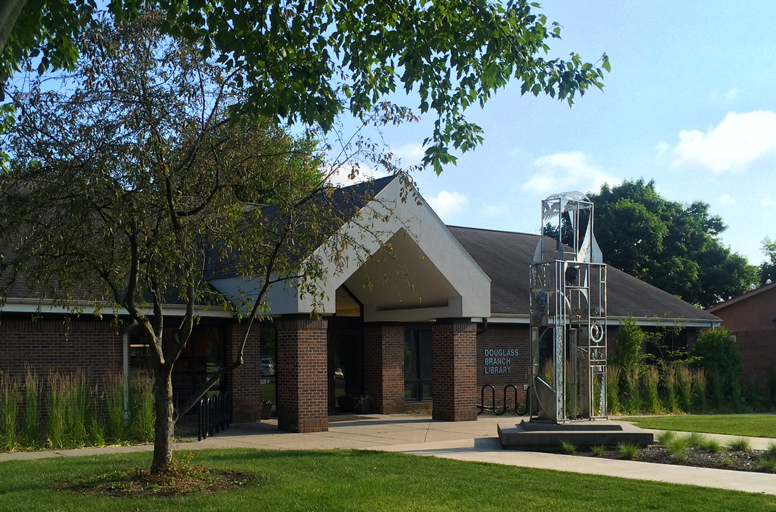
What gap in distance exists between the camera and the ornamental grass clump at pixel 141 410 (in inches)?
619

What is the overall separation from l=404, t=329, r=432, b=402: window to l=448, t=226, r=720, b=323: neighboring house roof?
7.88ft

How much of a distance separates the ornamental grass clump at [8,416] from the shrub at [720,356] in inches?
776

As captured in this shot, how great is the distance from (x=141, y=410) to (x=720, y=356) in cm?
1820

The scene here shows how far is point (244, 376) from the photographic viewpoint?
19.5m

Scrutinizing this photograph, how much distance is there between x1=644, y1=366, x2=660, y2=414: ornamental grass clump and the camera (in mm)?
22922

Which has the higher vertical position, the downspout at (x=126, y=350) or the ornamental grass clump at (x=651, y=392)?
the downspout at (x=126, y=350)

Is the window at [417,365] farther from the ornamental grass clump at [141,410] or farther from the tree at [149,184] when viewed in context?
the tree at [149,184]

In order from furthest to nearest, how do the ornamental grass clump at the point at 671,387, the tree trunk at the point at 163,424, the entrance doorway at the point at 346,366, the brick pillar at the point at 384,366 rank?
the ornamental grass clump at the point at 671,387 < the entrance doorway at the point at 346,366 < the brick pillar at the point at 384,366 < the tree trunk at the point at 163,424

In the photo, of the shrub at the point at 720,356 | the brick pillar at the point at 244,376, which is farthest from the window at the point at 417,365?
the shrub at the point at 720,356

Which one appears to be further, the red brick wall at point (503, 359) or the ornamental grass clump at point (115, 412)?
the red brick wall at point (503, 359)

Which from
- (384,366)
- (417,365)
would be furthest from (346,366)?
(417,365)

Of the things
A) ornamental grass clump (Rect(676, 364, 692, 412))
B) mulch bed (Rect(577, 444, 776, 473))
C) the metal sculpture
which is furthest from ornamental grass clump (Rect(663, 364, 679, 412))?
mulch bed (Rect(577, 444, 776, 473))

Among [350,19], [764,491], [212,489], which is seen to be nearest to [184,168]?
[350,19]

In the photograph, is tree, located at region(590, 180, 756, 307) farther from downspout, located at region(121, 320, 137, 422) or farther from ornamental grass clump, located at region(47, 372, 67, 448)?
ornamental grass clump, located at region(47, 372, 67, 448)
